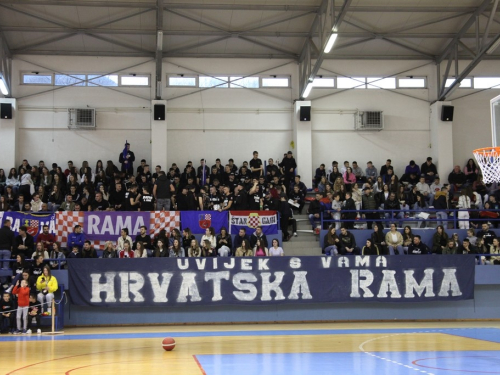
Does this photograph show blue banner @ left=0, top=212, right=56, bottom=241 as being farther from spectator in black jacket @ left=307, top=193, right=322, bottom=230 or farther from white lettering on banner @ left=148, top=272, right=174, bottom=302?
spectator in black jacket @ left=307, top=193, right=322, bottom=230

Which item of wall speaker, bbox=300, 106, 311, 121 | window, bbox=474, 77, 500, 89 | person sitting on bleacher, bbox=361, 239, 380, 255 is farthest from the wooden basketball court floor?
window, bbox=474, 77, 500, 89

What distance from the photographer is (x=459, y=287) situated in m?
21.0

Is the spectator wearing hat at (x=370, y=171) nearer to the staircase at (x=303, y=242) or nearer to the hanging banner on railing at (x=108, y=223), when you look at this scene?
the staircase at (x=303, y=242)

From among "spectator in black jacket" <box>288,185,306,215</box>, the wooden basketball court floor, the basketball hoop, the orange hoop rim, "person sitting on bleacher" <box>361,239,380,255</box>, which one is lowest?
the wooden basketball court floor

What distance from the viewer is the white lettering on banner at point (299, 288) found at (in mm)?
20469

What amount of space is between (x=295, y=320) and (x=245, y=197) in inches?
212

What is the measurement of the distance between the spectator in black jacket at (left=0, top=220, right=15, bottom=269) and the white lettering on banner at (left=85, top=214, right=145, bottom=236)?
2.79 metres

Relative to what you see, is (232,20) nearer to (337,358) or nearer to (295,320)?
(295,320)

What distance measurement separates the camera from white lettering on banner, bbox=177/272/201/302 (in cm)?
→ 2019

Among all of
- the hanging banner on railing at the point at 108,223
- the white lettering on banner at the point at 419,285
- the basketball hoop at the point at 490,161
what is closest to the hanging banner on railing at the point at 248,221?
the hanging banner on railing at the point at 108,223

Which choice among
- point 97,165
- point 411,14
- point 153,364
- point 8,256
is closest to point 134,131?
point 97,165

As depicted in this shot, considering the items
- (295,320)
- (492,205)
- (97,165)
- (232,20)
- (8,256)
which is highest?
(232,20)

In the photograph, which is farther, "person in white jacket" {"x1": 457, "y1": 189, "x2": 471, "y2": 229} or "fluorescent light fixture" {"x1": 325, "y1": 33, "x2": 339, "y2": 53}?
"person in white jacket" {"x1": 457, "y1": 189, "x2": 471, "y2": 229}

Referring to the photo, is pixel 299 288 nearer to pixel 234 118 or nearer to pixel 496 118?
pixel 496 118
